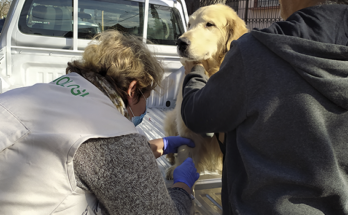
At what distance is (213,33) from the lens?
2.25 m

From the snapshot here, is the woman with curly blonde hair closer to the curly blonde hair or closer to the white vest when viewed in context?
the white vest

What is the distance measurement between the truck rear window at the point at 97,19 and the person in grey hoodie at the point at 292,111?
274 cm

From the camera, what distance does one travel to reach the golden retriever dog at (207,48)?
85.0 inches

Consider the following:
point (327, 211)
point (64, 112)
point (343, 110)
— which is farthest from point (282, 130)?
point (64, 112)

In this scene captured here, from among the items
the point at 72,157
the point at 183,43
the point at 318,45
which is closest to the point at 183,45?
the point at 183,43

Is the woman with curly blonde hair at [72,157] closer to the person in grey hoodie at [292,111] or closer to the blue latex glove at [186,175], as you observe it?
the person in grey hoodie at [292,111]

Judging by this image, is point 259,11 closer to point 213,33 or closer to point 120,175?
point 213,33

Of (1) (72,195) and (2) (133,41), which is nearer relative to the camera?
(1) (72,195)

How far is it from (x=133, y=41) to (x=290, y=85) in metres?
0.84

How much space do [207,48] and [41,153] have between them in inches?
61.7

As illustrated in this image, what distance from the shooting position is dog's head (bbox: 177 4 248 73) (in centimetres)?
217

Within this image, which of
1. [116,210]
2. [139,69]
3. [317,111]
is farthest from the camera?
[139,69]

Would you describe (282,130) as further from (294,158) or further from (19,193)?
(19,193)

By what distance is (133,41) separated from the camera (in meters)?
1.45
